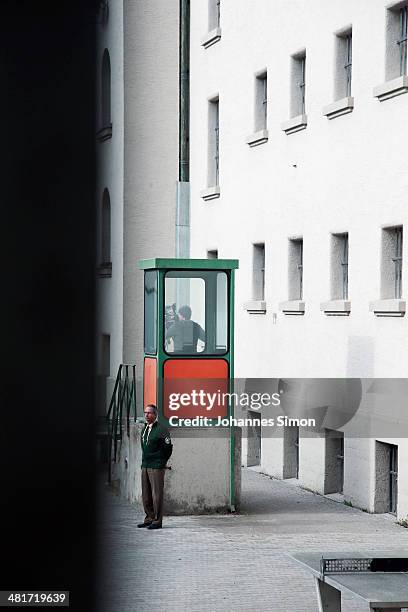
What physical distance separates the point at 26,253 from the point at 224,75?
2203 centimetres

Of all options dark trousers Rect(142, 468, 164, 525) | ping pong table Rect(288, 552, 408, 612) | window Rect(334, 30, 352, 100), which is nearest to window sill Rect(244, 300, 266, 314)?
window Rect(334, 30, 352, 100)

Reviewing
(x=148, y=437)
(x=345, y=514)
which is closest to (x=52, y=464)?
(x=148, y=437)

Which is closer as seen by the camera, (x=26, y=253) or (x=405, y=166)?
(x=26, y=253)

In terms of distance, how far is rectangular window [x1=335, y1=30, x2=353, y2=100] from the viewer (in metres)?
17.2

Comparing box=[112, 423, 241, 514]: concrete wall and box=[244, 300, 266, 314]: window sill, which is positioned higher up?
box=[244, 300, 266, 314]: window sill

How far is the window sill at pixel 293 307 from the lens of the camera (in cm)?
1866

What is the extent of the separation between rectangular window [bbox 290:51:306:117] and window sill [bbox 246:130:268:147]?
117 centimetres

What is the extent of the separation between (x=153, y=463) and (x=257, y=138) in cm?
703

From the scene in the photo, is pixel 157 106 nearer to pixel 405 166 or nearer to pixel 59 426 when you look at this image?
pixel 405 166

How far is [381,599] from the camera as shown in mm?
6941

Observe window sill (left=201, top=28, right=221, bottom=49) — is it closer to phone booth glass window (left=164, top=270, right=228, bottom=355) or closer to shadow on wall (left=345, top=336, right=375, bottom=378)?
shadow on wall (left=345, top=336, right=375, bottom=378)

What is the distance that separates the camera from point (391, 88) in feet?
49.3

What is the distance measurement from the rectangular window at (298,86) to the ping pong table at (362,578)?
37.1 feet

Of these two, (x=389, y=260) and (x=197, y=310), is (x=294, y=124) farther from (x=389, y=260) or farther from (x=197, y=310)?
(x=197, y=310)
